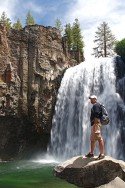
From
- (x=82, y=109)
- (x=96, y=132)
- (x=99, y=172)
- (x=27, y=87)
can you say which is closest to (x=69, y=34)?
(x=27, y=87)

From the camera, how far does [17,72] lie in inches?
1494

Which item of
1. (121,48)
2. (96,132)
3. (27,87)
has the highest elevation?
(121,48)

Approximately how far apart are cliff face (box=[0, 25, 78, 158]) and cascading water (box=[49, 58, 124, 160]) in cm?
104

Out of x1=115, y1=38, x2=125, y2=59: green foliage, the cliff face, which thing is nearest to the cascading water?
the cliff face

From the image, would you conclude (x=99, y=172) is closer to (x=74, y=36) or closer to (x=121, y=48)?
(x=121, y=48)

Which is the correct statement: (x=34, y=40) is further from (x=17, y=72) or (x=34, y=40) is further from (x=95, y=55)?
(x=95, y=55)

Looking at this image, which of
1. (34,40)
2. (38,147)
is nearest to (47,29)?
(34,40)

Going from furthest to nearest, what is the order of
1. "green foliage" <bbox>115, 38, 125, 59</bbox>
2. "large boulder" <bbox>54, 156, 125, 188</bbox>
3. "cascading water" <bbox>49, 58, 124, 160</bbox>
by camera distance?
"green foliage" <bbox>115, 38, 125, 59</bbox>
"cascading water" <bbox>49, 58, 124, 160</bbox>
"large boulder" <bbox>54, 156, 125, 188</bbox>

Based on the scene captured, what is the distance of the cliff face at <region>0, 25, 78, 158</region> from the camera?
36719 mm

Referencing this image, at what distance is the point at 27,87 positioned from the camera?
125 ft

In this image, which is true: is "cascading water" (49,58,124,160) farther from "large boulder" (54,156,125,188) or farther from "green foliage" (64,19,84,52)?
"green foliage" (64,19,84,52)

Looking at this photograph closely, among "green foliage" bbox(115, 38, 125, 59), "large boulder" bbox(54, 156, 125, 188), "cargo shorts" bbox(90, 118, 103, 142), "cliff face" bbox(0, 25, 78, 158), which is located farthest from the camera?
"green foliage" bbox(115, 38, 125, 59)

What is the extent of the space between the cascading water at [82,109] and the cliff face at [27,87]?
1.04m

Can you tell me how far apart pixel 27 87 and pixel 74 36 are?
34600 mm
